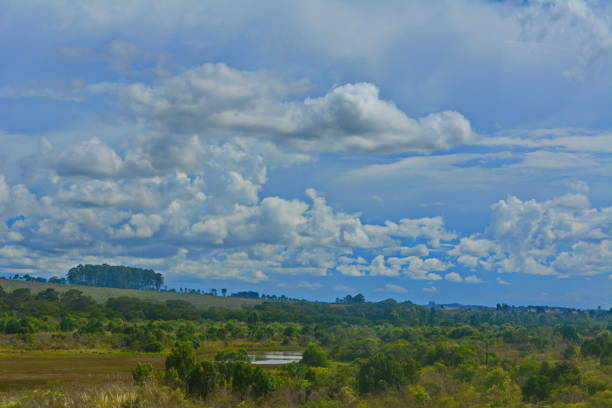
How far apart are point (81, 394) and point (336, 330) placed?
89196 mm

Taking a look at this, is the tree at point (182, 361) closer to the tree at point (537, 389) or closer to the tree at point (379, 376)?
the tree at point (379, 376)

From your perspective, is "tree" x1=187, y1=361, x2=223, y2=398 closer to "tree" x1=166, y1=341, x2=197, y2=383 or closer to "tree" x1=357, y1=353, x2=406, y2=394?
"tree" x1=166, y1=341, x2=197, y2=383

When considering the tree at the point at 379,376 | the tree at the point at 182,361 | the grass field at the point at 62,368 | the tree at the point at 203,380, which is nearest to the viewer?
the tree at the point at 203,380

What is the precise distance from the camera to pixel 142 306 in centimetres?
16112

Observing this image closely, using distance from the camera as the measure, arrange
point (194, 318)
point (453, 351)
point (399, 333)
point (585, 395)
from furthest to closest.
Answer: point (194, 318)
point (399, 333)
point (453, 351)
point (585, 395)

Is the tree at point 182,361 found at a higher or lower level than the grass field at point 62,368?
higher

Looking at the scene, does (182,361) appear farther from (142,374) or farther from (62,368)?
(62,368)

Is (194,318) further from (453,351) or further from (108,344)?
(453,351)

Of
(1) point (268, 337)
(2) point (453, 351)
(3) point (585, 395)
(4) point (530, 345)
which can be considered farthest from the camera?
(1) point (268, 337)

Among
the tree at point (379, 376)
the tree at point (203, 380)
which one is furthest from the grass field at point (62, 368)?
the tree at point (379, 376)

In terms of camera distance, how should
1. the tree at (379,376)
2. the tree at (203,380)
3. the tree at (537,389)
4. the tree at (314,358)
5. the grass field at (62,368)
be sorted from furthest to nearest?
the tree at (314,358)
the grass field at (62,368)
the tree at (379,376)
the tree at (537,389)
the tree at (203,380)

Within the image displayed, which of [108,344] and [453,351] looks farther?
[108,344]

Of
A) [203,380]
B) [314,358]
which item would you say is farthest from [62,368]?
[203,380]

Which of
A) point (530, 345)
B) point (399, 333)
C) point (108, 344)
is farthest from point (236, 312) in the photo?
point (530, 345)
